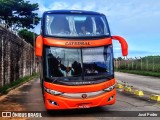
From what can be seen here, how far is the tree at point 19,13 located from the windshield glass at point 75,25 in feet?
117

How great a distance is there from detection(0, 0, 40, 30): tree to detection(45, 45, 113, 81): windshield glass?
120 feet

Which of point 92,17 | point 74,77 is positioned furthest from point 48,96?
point 92,17

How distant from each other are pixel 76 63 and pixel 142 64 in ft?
139

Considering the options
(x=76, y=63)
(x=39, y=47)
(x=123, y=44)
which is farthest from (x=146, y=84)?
(x=39, y=47)

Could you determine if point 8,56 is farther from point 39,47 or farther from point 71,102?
point 71,102

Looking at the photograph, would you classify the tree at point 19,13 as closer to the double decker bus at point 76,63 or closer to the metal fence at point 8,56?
the metal fence at point 8,56

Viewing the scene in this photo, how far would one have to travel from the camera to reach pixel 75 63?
12.0m

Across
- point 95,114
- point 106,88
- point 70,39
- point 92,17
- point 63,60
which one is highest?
point 92,17

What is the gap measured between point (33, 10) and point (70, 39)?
40.0 m

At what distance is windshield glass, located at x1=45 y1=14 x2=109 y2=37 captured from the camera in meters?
12.4

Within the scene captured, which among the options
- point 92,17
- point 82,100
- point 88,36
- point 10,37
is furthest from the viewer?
point 10,37

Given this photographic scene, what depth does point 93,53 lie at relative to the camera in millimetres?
12070

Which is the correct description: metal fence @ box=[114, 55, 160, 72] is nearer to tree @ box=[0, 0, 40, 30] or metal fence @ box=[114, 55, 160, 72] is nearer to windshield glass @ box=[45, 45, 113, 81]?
tree @ box=[0, 0, 40, 30]

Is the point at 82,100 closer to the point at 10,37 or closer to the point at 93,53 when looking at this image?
the point at 93,53
